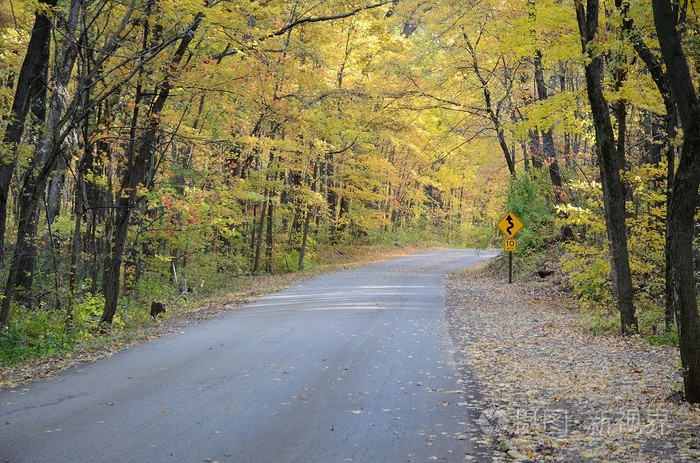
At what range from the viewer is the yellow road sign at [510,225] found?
22.4 meters

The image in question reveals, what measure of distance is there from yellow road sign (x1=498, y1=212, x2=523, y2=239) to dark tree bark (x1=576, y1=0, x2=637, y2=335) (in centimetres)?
1076

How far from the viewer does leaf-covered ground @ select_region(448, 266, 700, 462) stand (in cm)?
537

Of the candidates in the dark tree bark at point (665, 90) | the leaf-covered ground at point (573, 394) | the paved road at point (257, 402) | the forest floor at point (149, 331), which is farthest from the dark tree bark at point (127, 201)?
the dark tree bark at point (665, 90)

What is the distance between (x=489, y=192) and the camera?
5653cm

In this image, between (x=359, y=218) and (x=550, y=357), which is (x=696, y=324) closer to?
(x=550, y=357)

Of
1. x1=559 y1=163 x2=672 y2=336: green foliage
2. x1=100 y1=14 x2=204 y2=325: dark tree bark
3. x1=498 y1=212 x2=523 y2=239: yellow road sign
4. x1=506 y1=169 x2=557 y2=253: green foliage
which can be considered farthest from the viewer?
x1=506 y1=169 x2=557 y2=253: green foliage

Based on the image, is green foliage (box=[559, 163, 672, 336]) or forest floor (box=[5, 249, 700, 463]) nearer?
forest floor (box=[5, 249, 700, 463])

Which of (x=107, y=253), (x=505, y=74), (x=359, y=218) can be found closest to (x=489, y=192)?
(x=359, y=218)

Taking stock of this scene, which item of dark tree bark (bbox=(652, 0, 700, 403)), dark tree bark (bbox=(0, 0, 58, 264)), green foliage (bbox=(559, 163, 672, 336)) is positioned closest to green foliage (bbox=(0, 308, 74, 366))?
dark tree bark (bbox=(0, 0, 58, 264))

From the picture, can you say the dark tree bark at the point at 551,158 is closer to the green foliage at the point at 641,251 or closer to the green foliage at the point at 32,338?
the green foliage at the point at 641,251

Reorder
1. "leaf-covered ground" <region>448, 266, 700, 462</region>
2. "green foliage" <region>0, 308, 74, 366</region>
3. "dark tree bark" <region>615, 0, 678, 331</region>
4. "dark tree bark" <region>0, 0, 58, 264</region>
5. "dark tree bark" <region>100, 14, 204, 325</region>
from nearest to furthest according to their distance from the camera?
"leaf-covered ground" <region>448, 266, 700, 462</region> → "green foliage" <region>0, 308, 74, 366</region> → "dark tree bark" <region>615, 0, 678, 331</region> → "dark tree bark" <region>0, 0, 58, 264</region> → "dark tree bark" <region>100, 14, 204, 325</region>

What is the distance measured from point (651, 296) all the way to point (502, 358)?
637cm

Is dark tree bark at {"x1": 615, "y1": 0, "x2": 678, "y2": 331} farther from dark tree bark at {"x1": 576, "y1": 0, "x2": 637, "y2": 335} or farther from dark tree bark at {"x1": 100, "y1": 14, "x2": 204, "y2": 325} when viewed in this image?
dark tree bark at {"x1": 100, "y1": 14, "x2": 204, "y2": 325}

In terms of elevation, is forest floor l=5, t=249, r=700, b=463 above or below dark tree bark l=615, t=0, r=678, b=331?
below
